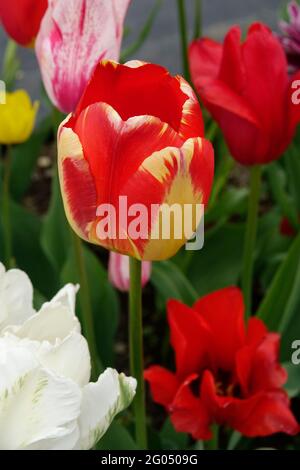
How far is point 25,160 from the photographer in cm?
158

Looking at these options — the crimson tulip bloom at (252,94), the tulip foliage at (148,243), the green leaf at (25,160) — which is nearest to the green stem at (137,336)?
the tulip foliage at (148,243)

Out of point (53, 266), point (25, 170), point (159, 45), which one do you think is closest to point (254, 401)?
point (53, 266)

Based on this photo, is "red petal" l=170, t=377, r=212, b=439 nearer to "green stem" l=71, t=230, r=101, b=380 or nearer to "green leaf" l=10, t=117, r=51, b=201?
"green stem" l=71, t=230, r=101, b=380

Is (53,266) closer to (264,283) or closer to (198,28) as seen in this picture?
(264,283)

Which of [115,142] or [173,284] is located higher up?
[115,142]

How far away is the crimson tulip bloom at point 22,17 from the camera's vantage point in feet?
2.57

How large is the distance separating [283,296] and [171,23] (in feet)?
5.50

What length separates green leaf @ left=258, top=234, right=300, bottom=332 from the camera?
0.95 meters

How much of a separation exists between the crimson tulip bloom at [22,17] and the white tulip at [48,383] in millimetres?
332

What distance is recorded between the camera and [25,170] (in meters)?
1.57

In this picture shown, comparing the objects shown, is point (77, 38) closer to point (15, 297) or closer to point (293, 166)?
point (15, 297)

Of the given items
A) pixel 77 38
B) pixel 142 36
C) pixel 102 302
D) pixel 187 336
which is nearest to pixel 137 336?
pixel 187 336

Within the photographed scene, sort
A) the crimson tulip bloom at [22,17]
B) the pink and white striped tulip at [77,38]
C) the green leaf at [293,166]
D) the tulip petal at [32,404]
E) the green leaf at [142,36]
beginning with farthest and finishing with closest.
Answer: the green leaf at [142,36], the green leaf at [293,166], the crimson tulip bloom at [22,17], the pink and white striped tulip at [77,38], the tulip petal at [32,404]

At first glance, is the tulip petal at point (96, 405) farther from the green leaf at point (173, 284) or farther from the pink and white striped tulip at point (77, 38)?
the green leaf at point (173, 284)
